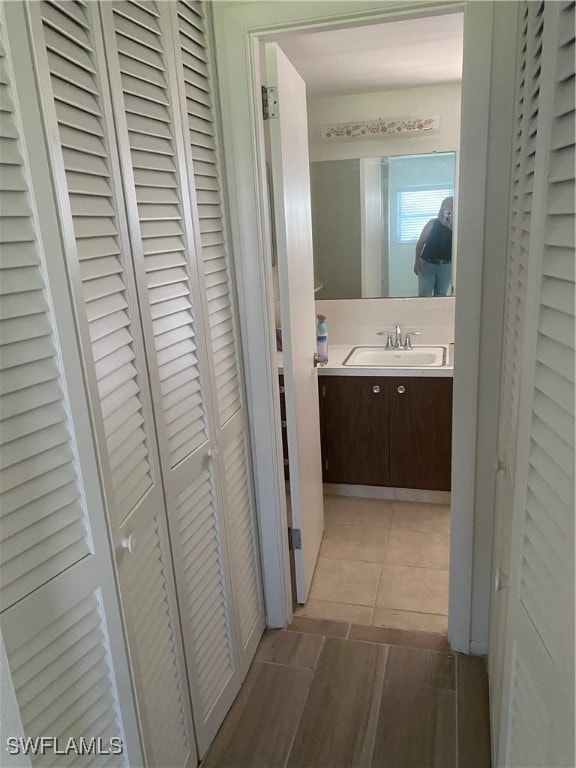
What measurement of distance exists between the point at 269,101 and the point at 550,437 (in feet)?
4.67

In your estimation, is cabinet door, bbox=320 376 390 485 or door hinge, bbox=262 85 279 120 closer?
door hinge, bbox=262 85 279 120

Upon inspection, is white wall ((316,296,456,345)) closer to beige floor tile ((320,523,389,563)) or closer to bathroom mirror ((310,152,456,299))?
bathroom mirror ((310,152,456,299))

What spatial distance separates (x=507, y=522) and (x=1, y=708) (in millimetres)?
1167

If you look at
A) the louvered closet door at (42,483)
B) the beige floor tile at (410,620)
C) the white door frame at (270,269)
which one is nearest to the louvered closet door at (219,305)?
the white door frame at (270,269)

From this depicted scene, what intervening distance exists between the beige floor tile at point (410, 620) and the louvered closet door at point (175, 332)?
0.71 metres

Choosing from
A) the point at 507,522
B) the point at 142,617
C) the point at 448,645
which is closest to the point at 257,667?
the point at 448,645

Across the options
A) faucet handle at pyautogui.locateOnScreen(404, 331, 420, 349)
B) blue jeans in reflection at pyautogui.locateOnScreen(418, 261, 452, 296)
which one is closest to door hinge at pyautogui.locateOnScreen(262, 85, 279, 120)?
blue jeans in reflection at pyautogui.locateOnScreen(418, 261, 452, 296)

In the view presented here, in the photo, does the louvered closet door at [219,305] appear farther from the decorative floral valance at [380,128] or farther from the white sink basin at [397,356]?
the decorative floral valance at [380,128]

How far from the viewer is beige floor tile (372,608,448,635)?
85.6 inches

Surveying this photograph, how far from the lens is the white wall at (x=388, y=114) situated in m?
2.94

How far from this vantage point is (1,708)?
0.72m

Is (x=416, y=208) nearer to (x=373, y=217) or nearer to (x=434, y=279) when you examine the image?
(x=373, y=217)

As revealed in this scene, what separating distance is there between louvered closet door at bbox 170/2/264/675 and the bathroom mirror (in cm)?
159

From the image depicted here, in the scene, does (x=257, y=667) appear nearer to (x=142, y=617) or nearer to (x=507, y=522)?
(x=142, y=617)
